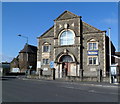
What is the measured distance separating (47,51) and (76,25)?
8.48 metres

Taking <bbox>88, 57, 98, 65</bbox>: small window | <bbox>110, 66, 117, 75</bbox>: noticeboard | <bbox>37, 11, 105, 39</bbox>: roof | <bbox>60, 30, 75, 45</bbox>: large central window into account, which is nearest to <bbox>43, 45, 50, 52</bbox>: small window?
<bbox>37, 11, 105, 39</bbox>: roof

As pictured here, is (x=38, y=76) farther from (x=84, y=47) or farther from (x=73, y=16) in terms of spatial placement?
(x=73, y=16)

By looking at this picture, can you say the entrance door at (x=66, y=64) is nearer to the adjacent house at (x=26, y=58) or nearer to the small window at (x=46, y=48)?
the small window at (x=46, y=48)

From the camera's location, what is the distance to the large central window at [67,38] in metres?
39.2

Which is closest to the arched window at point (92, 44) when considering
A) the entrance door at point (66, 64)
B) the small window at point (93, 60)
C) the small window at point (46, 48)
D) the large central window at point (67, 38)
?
the small window at point (93, 60)

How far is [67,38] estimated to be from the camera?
39656mm

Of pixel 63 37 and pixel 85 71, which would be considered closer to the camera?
pixel 85 71

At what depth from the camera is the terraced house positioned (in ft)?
120

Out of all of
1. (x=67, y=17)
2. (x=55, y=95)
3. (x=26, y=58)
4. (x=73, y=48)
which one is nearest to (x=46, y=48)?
(x=73, y=48)

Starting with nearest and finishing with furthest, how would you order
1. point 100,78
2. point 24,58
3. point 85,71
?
point 100,78
point 85,71
point 24,58

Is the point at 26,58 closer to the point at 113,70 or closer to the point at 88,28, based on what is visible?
the point at 88,28

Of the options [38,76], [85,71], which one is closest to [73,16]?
[85,71]

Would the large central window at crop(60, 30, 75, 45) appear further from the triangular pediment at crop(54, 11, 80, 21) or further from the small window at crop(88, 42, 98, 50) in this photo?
the small window at crop(88, 42, 98, 50)

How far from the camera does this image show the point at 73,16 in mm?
39250
